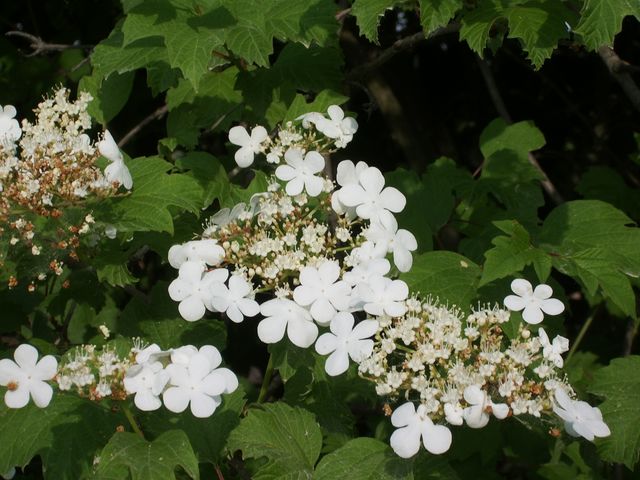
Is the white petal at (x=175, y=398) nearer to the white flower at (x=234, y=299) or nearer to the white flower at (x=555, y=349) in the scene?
the white flower at (x=234, y=299)

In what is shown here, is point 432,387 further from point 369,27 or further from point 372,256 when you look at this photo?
point 369,27

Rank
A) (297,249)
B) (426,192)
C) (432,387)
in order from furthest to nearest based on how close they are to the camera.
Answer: (426,192) → (297,249) → (432,387)

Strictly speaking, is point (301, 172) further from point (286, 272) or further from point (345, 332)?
point (345, 332)

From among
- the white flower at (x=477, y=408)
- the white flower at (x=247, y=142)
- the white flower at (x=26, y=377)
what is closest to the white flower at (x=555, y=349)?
the white flower at (x=477, y=408)

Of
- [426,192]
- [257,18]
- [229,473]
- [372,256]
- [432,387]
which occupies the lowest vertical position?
[229,473]

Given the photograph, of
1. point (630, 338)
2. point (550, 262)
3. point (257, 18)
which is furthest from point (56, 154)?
point (630, 338)

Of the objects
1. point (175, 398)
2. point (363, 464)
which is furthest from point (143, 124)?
point (363, 464)
